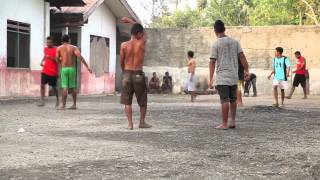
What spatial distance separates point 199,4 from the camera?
1932 inches

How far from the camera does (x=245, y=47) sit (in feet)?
80.6

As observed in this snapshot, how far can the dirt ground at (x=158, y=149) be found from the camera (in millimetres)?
5199

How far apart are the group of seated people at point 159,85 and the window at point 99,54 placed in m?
2.48

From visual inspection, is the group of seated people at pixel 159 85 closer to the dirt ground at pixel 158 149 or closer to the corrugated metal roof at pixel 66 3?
the corrugated metal roof at pixel 66 3

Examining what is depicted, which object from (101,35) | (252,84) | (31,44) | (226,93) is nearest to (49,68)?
(31,44)

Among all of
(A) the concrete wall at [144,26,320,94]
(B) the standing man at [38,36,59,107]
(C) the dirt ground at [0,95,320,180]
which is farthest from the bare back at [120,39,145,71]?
(A) the concrete wall at [144,26,320,94]

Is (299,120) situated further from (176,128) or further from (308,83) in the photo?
(308,83)

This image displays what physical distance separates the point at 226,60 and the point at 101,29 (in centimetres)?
1452

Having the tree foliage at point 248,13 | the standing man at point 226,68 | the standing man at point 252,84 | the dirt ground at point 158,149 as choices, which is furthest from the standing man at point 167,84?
the standing man at point 226,68

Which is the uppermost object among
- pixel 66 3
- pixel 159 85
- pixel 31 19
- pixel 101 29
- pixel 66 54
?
pixel 66 3

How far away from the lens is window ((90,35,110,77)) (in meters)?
22.2

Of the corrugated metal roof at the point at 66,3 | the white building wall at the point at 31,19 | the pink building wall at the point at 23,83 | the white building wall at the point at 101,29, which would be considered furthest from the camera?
the white building wall at the point at 101,29

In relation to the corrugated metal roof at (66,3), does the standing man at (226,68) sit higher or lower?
lower

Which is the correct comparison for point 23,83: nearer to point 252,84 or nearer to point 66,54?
point 66,54
